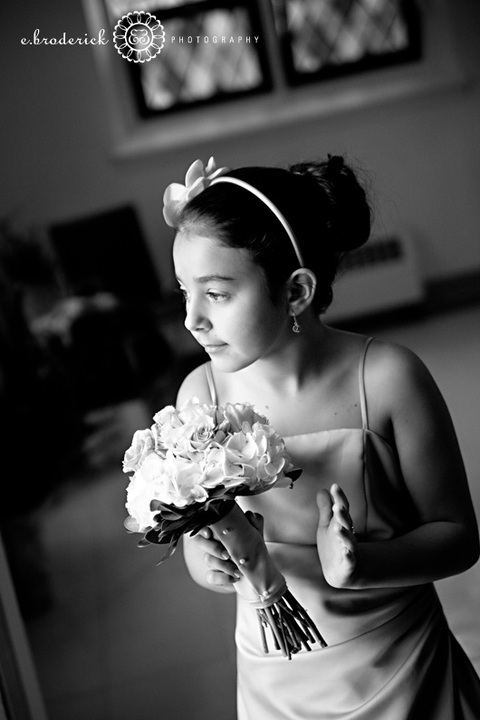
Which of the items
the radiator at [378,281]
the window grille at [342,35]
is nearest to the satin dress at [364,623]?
the radiator at [378,281]

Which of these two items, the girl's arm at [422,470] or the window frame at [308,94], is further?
the window frame at [308,94]

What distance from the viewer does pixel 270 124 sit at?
1938 mm

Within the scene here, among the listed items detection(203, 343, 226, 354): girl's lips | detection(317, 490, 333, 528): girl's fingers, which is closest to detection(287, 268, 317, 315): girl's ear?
detection(203, 343, 226, 354): girl's lips

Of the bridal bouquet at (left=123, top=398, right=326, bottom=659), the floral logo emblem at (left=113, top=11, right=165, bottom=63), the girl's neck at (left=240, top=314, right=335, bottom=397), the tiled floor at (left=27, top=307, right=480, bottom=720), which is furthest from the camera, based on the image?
the tiled floor at (left=27, top=307, right=480, bottom=720)

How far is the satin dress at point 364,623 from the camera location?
3.27ft

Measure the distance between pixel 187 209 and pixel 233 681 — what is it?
142 centimetres

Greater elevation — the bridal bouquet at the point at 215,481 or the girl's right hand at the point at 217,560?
the bridal bouquet at the point at 215,481

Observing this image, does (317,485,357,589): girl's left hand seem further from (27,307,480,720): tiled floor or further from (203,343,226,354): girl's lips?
(27,307,480,720): tiled floor

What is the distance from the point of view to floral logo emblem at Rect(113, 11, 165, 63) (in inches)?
70.9

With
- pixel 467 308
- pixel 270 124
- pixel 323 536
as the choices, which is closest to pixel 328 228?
pixel 323 536

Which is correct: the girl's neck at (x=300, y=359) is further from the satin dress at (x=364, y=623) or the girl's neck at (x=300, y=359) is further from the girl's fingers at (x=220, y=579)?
the girl's fingers at (x=220, y=579)

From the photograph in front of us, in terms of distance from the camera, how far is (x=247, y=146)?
1.98 metres

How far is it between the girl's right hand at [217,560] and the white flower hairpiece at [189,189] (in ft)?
1.31

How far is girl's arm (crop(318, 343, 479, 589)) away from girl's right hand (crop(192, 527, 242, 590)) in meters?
0.17
